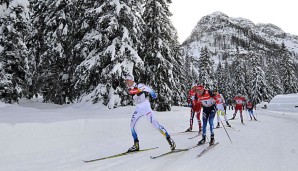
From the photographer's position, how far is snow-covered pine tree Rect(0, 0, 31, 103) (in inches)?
549

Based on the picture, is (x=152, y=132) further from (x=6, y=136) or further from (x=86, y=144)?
(x=6, y=136)

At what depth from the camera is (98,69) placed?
15.4m

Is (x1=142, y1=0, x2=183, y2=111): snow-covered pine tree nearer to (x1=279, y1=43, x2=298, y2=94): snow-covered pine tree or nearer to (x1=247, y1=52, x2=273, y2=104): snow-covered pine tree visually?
(x1=247, y1=52, x2=273, y2=104): snow-covered pine tree

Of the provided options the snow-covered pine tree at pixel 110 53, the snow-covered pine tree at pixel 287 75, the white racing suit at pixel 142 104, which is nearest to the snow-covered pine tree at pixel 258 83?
the snow-covered pine tree at pixel 287 75

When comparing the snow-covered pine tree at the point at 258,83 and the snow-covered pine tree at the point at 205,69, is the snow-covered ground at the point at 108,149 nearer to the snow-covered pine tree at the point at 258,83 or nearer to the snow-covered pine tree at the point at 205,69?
the snow-covered pine tree at the point at 205,69

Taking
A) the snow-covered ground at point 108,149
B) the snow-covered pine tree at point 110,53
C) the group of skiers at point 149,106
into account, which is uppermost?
the snow-covered pine tree at point 110,53

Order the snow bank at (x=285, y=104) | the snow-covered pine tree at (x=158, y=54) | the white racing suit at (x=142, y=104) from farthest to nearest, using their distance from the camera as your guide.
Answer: the snow bank at (x=285, y=104)
the snow-covered pine tree at (x=158, y=54)
the white racing suit at (x=142, y=104)

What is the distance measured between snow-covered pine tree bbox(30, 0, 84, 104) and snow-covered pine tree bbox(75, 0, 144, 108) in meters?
3.27

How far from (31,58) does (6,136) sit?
54.3 ft

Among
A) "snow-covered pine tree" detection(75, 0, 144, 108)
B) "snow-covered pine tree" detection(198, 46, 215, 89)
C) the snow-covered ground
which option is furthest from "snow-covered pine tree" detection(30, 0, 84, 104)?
"snow-covered pine tree" detection(198, 46, 215, 89)

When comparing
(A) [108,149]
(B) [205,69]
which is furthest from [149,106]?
(B) [205,69]

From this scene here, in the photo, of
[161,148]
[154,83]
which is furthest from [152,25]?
[161,148]

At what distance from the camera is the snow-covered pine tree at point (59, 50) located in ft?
63.0

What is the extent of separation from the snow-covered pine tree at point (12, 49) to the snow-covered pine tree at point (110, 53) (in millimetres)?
3530
